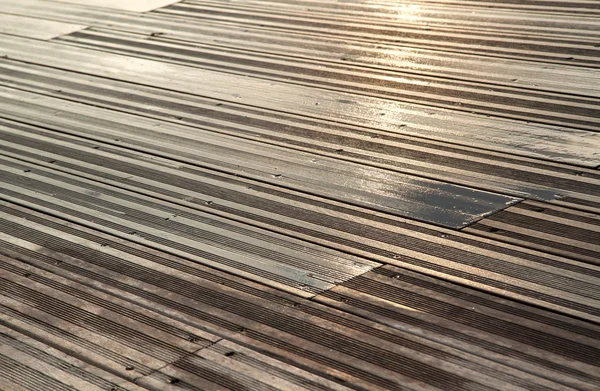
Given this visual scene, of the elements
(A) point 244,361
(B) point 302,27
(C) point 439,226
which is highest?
(B) point 302,27

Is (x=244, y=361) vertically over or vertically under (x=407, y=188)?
under

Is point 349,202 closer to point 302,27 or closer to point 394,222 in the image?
point 394,222

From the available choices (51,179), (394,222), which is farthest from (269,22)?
(394,222)

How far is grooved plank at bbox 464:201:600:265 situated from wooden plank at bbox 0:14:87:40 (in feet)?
14.4

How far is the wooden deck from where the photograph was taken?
288cm

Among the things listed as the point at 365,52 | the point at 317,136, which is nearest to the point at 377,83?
the point at 365,52

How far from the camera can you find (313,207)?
3.86 metres

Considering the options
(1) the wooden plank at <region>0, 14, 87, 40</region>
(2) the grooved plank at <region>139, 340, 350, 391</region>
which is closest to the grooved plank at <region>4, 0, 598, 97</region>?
(1) the wooden plank at <region>0, 14, 87, 40</region>

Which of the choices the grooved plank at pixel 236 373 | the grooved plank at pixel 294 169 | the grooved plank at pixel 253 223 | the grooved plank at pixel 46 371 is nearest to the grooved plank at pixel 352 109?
the grooved plank at pixel 294 169

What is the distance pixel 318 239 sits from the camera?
141 inches

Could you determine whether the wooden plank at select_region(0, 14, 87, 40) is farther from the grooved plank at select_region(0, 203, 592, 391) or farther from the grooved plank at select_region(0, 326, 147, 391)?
the grooved plank at select_region(0, 326, 147, 391)

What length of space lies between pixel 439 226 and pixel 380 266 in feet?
1.27

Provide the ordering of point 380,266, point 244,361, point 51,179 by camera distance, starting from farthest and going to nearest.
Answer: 1. point 51,179
2. point 380,266
3. point 244,361

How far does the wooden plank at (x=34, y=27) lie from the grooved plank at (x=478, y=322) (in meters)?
4.55
